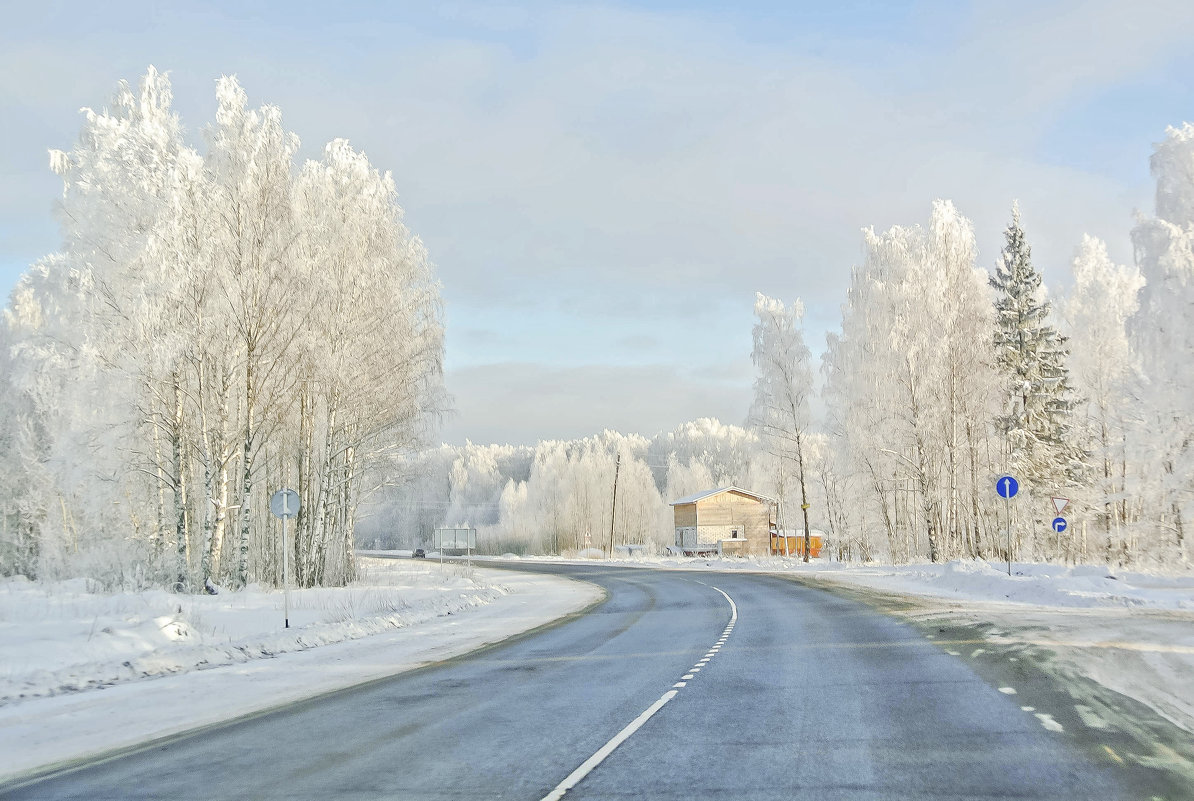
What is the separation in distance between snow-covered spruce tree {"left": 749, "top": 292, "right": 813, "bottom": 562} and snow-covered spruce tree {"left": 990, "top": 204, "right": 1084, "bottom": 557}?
9779mm

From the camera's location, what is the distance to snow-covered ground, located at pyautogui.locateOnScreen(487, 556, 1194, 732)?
10289 millimetres

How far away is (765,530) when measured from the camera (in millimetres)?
84875

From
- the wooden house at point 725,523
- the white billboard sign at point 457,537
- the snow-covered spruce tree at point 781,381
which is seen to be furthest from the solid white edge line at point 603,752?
the wooden house at point 725,523

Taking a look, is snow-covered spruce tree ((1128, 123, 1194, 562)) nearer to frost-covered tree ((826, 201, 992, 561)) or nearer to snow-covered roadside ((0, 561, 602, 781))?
frost-covered tree ((826, 201, 992, 561))

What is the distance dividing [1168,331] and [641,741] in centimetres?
2688

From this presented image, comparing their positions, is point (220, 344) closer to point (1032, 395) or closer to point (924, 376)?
point (924, 376)

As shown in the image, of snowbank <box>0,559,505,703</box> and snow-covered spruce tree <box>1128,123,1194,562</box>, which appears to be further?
snow-covered spruce tree <box>1128,123,1194,562</box>

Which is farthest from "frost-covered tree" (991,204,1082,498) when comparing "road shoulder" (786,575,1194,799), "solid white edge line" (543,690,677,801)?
"solid white edge line" (543,690,677,801)

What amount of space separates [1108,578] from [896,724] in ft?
69.4

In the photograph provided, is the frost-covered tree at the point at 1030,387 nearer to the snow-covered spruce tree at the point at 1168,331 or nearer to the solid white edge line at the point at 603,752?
the snow-covered spruce tree at the point at 1168,331

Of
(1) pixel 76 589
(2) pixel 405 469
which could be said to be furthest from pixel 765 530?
(1) pixel 76 589

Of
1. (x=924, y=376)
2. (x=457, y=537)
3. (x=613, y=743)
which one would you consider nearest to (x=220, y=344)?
(x=457, y=537)

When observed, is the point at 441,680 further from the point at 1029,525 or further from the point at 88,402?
the point at 1029,525

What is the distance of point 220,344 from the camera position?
81.6ft
